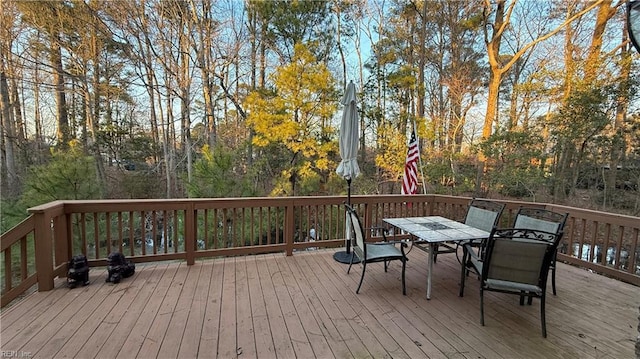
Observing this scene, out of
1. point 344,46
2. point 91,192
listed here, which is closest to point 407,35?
point 344,46

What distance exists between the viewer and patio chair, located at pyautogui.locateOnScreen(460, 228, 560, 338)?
218 centimetres

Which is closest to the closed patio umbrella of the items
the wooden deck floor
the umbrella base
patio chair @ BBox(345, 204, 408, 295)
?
the umbrella base

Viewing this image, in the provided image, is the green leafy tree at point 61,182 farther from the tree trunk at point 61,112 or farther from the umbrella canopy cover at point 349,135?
the tree trunk at point 61,112

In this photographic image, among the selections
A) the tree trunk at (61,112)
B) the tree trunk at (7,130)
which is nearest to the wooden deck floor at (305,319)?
the tree trunk at (7,130)

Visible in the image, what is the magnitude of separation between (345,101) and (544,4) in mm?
10275

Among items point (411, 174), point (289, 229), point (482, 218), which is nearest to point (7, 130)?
point (289, 229)

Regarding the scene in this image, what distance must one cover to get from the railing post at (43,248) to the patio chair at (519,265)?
4086mm

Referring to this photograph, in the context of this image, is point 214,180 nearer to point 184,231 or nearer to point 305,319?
point 184,231

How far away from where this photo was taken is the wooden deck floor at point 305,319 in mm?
1984

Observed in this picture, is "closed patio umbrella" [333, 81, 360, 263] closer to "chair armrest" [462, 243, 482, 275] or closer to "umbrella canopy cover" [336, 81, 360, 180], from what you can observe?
"umbrella canopy cover" [336, 81, 360, 180]

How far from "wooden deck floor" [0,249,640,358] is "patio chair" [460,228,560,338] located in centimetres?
33

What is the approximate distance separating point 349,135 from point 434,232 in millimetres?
1665

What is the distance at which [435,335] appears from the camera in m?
2.18

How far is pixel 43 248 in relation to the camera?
2758 mm
